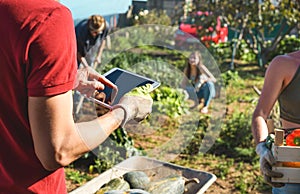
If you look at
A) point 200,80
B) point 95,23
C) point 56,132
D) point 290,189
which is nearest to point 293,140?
point 290,189

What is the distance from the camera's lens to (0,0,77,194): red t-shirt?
3.89 ft

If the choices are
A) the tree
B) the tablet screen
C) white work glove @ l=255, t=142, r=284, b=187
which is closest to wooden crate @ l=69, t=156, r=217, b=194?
white work glove @ l=255, t=142, r=284, b=187

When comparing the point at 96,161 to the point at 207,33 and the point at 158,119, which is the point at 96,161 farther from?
the point at 207,33

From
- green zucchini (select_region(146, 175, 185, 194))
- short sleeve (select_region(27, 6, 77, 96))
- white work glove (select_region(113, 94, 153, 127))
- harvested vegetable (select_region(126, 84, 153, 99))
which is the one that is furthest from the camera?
green zucchini (select_region(146, 175, 185, 194))

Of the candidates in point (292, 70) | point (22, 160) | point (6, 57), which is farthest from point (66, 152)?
point (292, 70)

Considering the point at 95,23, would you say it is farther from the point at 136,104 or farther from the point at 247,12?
the point at 247,12

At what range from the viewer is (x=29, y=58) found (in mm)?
1206

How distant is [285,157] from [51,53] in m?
1.20

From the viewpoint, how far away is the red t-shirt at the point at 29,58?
46.7 inches

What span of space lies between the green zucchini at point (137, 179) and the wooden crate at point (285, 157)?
1.48 m

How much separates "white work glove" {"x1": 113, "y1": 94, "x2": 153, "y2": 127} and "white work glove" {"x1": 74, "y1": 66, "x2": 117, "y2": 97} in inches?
5.9

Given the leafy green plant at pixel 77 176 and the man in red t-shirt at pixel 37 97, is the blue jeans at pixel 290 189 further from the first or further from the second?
the leafy green plant at pixel 77 176

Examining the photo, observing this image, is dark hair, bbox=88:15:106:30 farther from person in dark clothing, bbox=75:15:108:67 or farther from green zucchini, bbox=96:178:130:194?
green zucchini, bbox=96:178:130:194

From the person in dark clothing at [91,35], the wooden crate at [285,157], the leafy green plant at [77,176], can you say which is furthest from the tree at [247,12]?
the wooden crate at [285,157]
